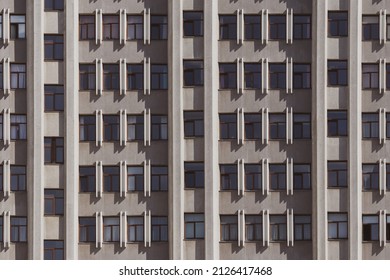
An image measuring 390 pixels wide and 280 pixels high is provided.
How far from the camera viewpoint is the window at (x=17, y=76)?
28.9 meters

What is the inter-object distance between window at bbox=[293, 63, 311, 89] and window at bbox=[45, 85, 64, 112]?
9.52 m

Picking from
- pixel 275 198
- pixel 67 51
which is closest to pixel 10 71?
pixel 67 51

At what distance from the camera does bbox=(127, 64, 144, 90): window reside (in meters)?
28.9

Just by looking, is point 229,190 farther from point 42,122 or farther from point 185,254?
point 42,122

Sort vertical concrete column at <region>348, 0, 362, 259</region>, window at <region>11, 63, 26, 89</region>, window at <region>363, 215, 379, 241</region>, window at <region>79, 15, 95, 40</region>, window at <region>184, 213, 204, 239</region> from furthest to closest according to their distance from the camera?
1. window at <region>79, 15, 95, 40</region>
2. window at <region>11, 63, 26, 89</region>
3. window at <region>363, 215, 379, 241</region>
4. window at <region>184, 213, 204, 239</region>
5. vertical concrete column at <region>348, 0, 362, 259</region>

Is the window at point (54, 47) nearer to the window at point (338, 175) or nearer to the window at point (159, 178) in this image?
the window at point (159, 178)

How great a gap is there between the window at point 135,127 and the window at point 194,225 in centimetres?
375

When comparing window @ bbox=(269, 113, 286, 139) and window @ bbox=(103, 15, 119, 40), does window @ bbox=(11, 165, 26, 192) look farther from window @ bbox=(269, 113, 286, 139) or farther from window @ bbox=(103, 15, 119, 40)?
window @ bbox=(269, 113, 286, 139)

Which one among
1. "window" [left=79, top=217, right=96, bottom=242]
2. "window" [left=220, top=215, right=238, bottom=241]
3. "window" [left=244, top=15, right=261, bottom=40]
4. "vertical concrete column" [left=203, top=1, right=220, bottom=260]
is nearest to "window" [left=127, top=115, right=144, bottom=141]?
"vertical concrete column" [left=203, top=1, right=220, bottom=260]

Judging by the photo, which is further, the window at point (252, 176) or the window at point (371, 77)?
the window at point (371, 77)

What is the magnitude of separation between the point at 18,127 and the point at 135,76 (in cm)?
520

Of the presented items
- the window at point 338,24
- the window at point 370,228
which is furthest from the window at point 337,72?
the window at point 370,228

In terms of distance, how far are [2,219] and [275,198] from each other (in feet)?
36.3

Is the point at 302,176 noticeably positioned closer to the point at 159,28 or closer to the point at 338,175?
the point at 338,175
